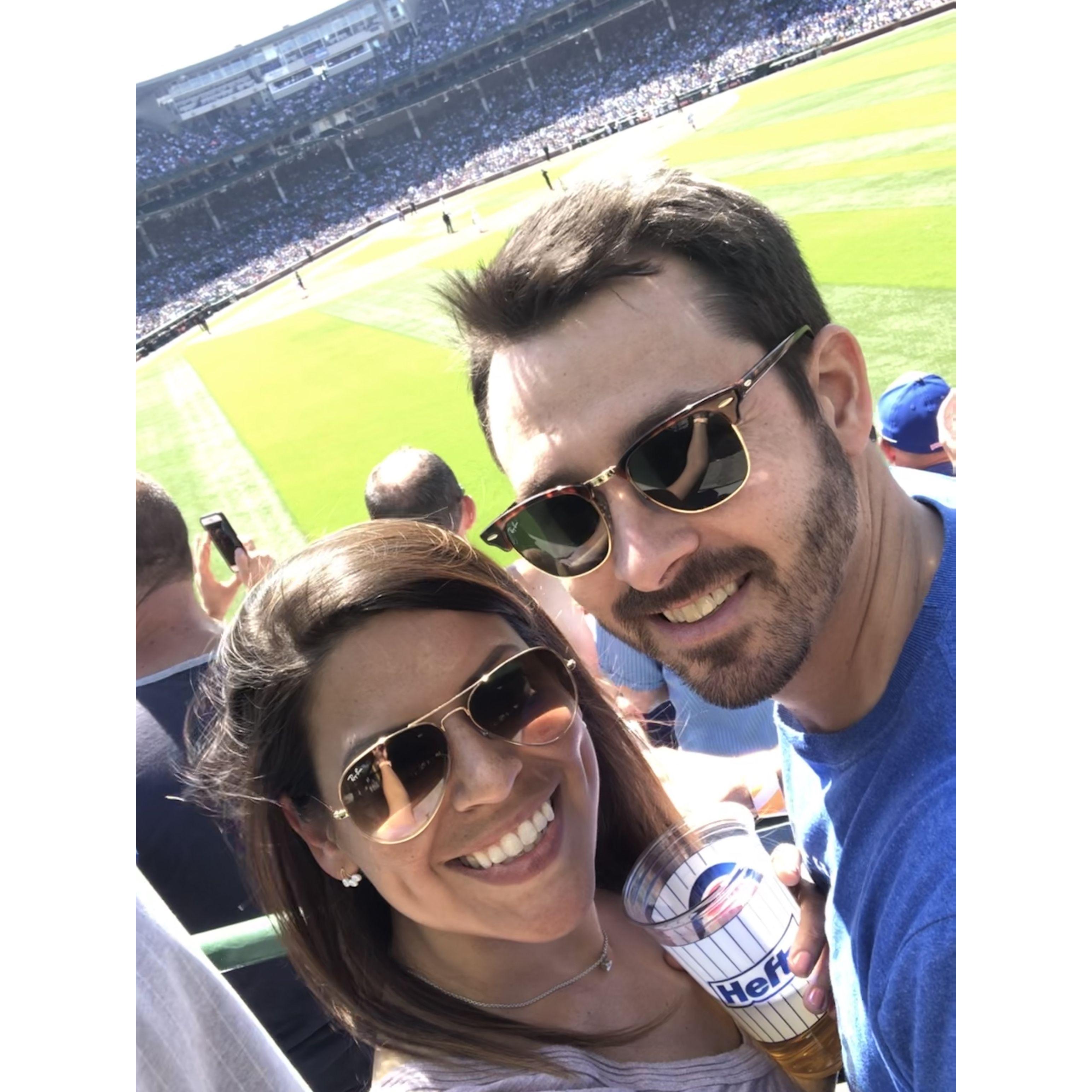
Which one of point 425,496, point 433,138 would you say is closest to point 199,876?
point 425,496

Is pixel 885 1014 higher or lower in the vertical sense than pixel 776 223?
lower

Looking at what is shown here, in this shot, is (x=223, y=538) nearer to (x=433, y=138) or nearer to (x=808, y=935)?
(x=808, y=935)

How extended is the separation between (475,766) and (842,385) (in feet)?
3.33

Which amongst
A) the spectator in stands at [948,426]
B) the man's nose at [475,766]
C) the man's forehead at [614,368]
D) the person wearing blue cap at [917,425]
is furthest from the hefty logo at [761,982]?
the person wearing blue cap at [917,425]

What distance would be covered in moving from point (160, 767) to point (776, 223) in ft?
7.71

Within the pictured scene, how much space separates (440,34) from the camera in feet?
179

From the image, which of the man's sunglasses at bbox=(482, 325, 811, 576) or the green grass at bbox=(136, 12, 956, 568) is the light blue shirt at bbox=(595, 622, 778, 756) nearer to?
the man's sunglasses at bbox=(482, 325, 811, 576)

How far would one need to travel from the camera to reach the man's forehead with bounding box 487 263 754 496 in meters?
1.71

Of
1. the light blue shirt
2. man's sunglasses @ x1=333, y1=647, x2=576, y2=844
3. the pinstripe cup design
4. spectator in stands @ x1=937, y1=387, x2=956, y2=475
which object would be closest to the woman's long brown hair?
man's sunglasses @ x1=333, y1=647, x2=576, y2=844

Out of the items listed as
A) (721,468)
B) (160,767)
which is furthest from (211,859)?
(721,468)

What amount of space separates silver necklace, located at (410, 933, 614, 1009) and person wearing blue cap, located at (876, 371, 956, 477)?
348 centimetres
